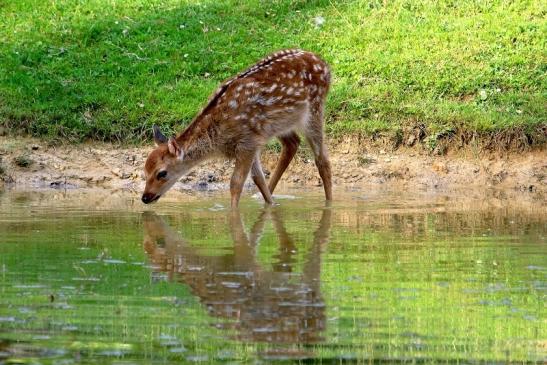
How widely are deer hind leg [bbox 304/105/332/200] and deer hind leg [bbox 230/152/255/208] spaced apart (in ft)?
3.29

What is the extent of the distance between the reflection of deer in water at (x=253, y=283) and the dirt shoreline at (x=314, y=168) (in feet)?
13.3

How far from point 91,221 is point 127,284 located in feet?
11.5

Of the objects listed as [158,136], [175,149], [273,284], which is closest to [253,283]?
[273,284]

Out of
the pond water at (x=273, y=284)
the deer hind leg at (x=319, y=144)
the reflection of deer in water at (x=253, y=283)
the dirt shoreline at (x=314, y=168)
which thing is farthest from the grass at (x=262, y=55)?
the reflection of deer in water at (x=253, y=283)

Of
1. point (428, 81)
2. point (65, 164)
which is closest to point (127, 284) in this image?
point (65, 164)

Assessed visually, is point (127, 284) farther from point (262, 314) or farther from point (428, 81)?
point (428, 81)

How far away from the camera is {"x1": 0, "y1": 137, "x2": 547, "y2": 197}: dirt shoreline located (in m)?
15.2

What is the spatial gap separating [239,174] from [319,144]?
137cm

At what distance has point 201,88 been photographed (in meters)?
16.6

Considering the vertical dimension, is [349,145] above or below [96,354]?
above

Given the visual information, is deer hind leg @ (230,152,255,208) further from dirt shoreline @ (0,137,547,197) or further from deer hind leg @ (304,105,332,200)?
dirt shoreline @ (0,137,547,197)

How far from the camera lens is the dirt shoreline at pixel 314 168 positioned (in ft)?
50.0

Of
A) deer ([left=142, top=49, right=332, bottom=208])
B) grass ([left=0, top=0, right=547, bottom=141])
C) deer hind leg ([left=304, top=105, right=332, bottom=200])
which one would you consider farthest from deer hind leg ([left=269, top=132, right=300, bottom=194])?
grass ([left=0, top=0, right=547, bottom=141])

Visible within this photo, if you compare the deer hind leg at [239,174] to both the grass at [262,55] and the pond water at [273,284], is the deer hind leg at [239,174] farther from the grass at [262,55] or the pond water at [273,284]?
the grass at [262,55]
